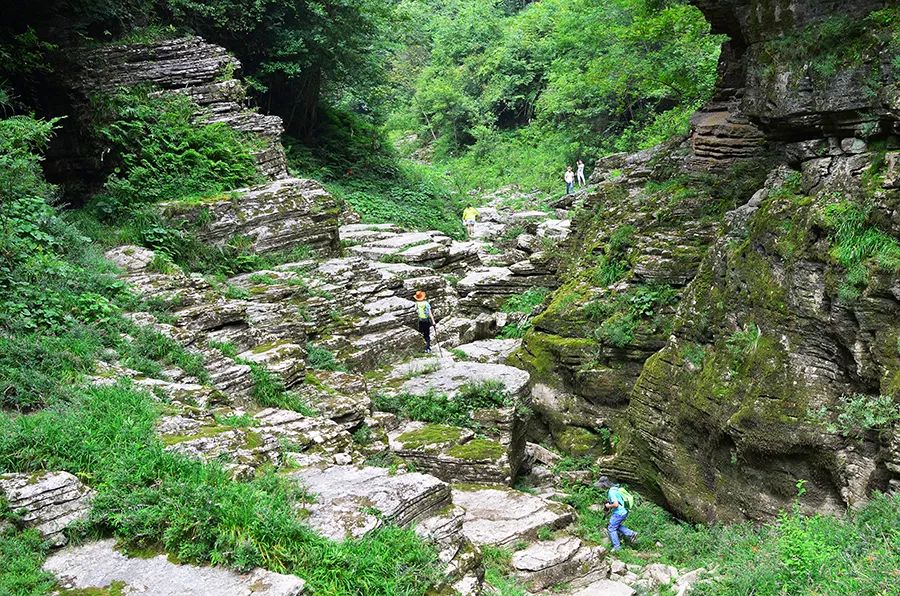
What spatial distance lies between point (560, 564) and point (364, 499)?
334 cm

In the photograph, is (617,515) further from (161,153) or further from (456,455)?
(161,153)

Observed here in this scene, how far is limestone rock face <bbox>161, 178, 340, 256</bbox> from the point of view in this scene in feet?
50.4

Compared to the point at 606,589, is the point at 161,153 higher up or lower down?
higher up

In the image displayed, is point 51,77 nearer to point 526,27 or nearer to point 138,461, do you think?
point 138,461

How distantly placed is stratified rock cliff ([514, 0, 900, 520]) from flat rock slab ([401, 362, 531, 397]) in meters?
1.61

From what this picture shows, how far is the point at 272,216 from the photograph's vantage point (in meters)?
16.0

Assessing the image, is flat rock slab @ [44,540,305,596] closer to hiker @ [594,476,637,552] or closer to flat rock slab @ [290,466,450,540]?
flat rock slab @ [290,466,450,540]

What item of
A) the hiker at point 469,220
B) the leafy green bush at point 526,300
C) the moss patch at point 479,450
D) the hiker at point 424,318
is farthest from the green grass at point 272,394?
the hiker at point 469,220

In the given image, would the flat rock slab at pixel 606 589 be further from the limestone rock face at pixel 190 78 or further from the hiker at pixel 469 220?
the hiker at pixel 469 220

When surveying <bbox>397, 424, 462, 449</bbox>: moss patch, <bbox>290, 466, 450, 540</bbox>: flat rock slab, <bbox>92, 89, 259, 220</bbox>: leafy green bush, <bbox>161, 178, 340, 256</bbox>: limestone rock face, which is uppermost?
<bbox>92, 89, 259, 220</bbox>: leafy green bush

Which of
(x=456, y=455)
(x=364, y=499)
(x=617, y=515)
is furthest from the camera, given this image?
(x=456, y=455)

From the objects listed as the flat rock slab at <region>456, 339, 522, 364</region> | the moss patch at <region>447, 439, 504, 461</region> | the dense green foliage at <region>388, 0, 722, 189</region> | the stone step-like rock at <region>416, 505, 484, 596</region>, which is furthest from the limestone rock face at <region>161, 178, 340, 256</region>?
the dense green foliage at <region>388, 0, 722, 189</region>

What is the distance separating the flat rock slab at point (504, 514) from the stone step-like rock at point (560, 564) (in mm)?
333

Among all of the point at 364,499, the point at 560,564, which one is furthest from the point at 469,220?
the point at 364,499
